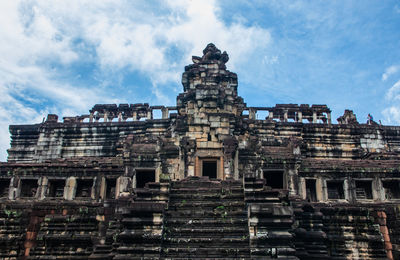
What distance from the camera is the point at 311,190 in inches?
670

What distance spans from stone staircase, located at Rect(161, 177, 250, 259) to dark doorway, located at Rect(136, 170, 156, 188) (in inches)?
226

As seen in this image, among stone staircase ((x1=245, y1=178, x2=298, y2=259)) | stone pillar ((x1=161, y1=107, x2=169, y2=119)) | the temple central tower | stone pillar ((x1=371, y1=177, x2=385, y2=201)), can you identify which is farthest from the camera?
stone pillar ((x1=161, y1=107, x2=169, y2=119))

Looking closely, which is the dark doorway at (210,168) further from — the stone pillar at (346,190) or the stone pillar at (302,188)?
the stone pillar at (346,190)

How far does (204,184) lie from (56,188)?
9.09 m

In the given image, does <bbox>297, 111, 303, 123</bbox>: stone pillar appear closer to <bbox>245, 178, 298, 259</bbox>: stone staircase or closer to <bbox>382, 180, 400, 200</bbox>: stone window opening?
<bbox>382, 180, 400, 200</bbox>: stone window opening

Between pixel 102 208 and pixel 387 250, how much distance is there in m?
11.3

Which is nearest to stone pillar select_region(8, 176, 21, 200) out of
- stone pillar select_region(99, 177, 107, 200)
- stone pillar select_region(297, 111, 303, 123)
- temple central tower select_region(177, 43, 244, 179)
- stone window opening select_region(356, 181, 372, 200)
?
stone pillar select_region(99, 177, 107, 200)

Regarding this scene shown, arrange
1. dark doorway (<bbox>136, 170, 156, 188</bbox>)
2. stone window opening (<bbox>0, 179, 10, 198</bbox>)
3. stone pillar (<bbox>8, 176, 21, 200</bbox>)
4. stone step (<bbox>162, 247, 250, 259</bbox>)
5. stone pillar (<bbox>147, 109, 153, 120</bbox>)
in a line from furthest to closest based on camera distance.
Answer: stone pillar (<bbox>147, 109, 153, 120</bbox>)
dark doorway (<bbox>136, 170, 156, 188</bbox>)
stone window opening (<bbox>0, 179, 10, 198</bbox>)
stone pillar (<bbox>8, 176, 21, 200</bbox>)
stone step (<bbox>162, 247, 250, 259</bbox>)

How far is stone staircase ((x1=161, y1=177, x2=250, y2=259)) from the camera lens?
9805 millimetres

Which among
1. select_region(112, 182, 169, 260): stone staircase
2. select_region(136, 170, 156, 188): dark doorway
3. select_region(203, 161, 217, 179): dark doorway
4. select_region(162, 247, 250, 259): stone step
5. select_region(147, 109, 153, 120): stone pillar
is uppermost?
select_region(147, 109, 153, 120): stone pillar

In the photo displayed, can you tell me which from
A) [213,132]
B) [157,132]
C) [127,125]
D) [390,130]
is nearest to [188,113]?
[213,132]

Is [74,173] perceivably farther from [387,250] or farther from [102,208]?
[387,250]

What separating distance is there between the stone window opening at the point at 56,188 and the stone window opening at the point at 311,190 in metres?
12.4

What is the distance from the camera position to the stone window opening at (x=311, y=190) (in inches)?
662
